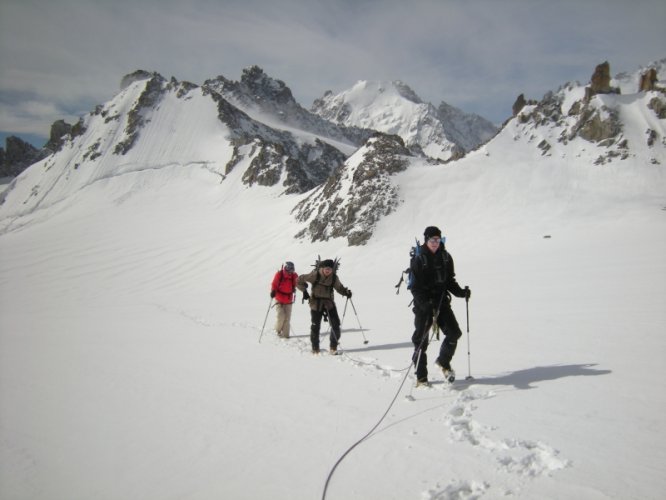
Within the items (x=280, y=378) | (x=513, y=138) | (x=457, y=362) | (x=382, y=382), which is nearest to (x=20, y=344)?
(x=280, y=378)

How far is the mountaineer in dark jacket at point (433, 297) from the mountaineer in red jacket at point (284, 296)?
535 centimetres

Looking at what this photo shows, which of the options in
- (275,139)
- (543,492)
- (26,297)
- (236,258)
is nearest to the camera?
(543,492)

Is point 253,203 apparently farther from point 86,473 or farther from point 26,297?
point 86,473

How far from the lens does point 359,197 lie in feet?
117

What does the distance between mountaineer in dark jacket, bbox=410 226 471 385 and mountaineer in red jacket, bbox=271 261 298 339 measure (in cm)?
535

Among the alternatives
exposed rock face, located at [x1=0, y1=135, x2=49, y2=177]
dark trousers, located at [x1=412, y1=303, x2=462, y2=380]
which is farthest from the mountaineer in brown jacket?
exposed rock face, located at [x1=0, y1=135, x2=49, y2=177]

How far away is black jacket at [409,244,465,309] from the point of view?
17.9 ft

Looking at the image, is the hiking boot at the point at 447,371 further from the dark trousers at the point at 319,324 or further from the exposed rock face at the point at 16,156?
the exposed rock face at the point at 16,156

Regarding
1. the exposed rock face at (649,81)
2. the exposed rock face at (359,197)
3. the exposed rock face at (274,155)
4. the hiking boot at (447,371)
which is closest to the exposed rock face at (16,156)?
the exposed rock face at (274,155)

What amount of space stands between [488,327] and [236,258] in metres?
29.4

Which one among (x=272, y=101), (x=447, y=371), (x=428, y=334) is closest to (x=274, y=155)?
(x=428, y=334)

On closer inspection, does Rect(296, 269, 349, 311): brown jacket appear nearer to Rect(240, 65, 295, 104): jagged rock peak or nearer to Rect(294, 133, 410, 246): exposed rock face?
Rect(294, 133, 410, 246): exposed rock face

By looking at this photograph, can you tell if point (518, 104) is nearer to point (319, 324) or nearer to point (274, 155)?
point (274, 155)

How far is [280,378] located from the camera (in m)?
6.36
